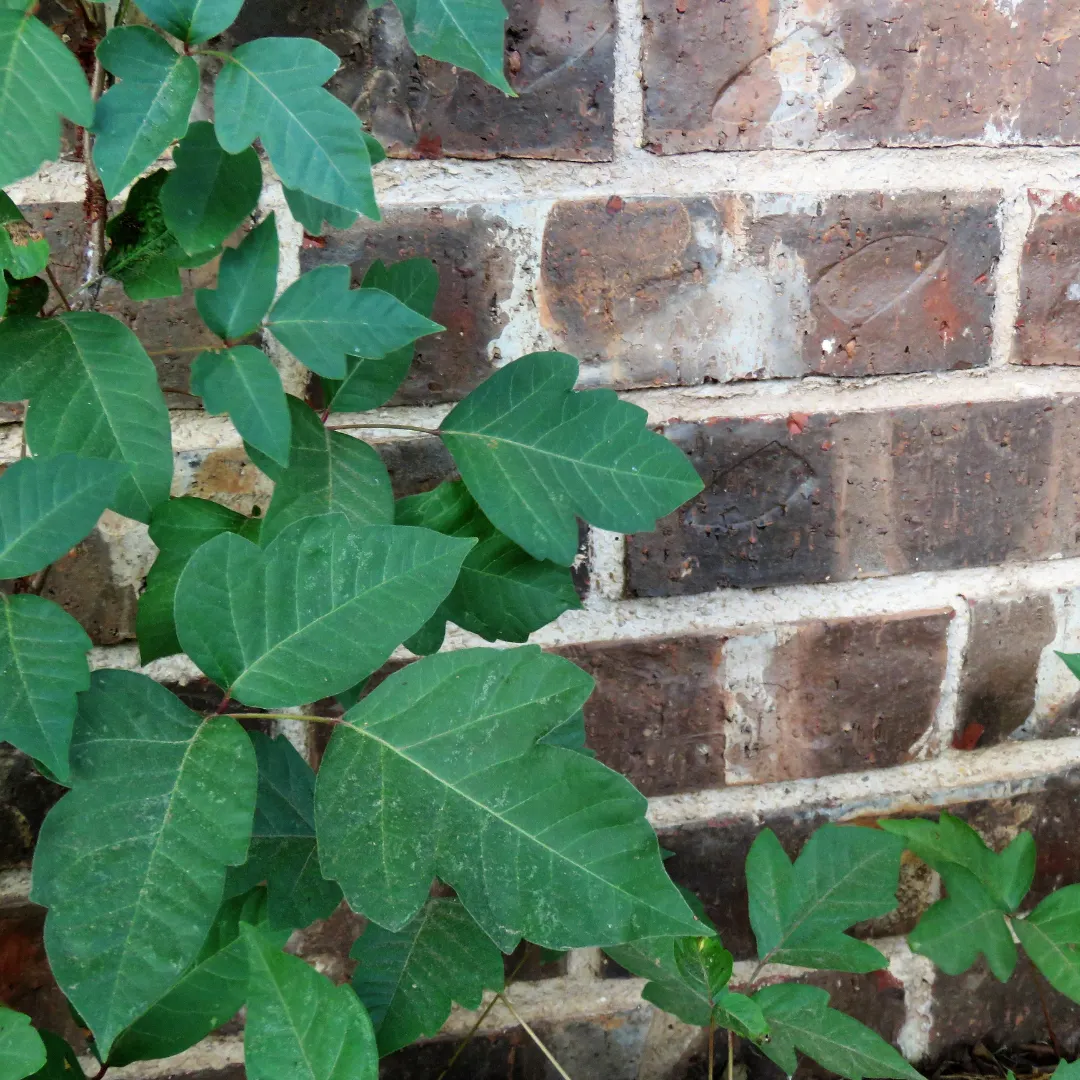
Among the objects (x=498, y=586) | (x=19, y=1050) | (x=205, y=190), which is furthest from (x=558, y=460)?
(x=19, y=1050)

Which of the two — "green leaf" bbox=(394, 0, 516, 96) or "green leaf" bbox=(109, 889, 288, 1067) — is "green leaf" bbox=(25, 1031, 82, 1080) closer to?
"green leaf" bbox=(109, 889, 288, 1067)

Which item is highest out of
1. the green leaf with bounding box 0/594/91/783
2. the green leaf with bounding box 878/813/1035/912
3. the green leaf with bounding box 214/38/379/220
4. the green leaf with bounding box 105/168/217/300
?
the green leaf with bounding box 214/38/379/220

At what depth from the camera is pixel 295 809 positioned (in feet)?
1.28

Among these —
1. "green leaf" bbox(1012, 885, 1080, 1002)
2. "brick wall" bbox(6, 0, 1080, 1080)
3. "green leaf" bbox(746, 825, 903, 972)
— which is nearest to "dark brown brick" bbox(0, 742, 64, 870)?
"brick wall" bbox(6, 0, 1080, 1080)

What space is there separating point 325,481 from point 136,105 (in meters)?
0.14

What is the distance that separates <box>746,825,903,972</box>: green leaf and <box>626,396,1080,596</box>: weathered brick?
0.14m

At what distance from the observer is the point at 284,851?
0.39 m

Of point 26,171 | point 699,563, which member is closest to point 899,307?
point 699,563

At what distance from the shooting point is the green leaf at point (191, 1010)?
0.35 meters

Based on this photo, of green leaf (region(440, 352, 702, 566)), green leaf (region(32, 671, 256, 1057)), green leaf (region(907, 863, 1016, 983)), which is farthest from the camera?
green leaf (region(907, 863, 1016, 983))

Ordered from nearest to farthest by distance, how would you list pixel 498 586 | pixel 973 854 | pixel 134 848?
1. pixel 134 848
2. pixel 498 586
3. pixel 973 854

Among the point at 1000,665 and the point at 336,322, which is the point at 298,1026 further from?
the point at 1000,665

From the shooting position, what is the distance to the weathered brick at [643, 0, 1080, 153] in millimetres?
445

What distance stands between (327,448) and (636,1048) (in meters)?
0.41
